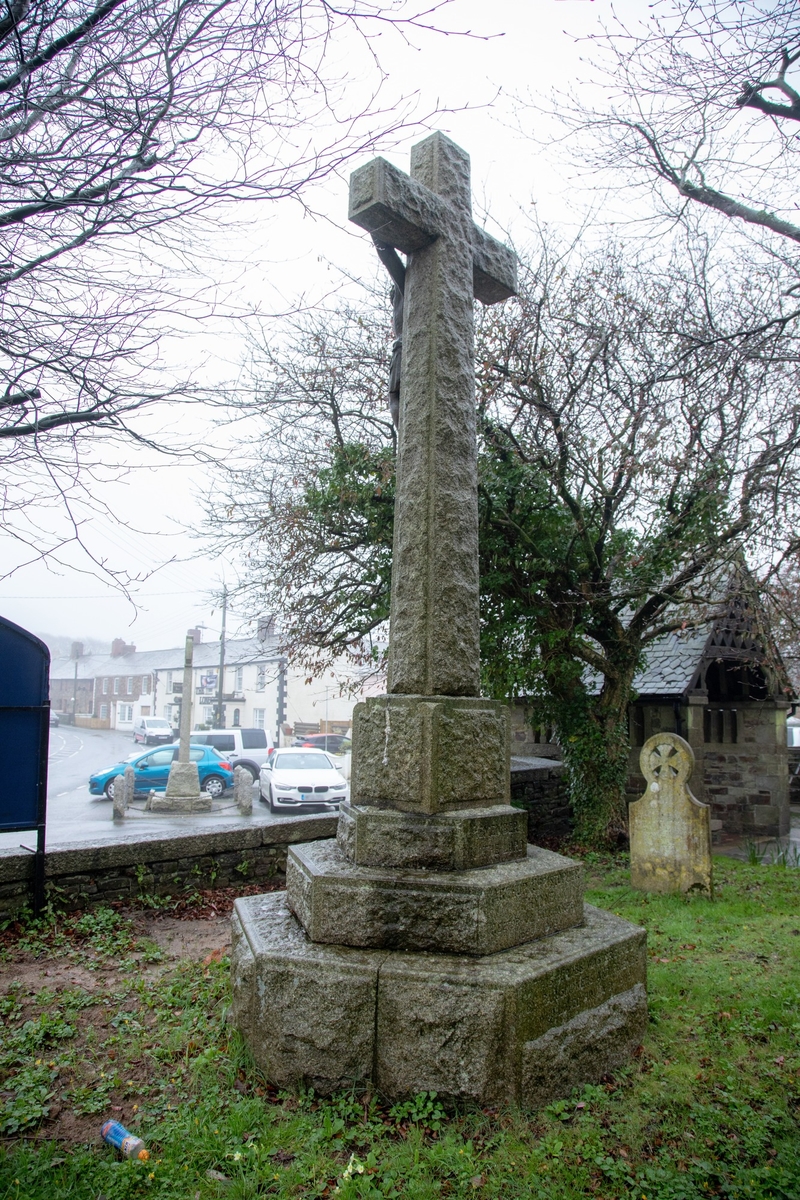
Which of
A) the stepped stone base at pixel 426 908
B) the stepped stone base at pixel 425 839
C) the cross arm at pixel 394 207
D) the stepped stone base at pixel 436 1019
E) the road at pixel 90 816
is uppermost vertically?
the cross arm at pixel 394 207

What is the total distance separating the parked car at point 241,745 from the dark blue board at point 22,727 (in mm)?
18390

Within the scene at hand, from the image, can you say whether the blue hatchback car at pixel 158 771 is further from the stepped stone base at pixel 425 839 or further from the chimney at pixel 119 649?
the chimney at pixel 119 649

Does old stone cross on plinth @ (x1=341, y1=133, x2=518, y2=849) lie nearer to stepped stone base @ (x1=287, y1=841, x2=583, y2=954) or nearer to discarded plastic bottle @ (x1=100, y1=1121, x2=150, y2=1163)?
stepped stone base @ (x1=287, y1=841, x2=583, y2=954)

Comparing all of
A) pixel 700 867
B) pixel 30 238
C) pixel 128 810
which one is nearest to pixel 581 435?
pixel 700 867

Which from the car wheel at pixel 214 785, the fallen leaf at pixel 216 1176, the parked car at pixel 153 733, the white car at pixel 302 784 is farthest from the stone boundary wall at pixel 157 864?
the parked car at pixel 153 733

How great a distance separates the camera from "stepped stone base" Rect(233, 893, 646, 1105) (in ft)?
8.48

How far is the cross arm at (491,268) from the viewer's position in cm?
399

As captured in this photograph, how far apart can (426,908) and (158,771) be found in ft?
59.5

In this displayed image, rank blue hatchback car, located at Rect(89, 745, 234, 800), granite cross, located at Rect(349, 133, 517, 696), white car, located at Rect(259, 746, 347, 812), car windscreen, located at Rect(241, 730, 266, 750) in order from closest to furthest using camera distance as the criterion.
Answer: granite cross, located at Rect(349, 133, 517, 696)
white car, located at Rect(259, 746, 347, 812)
blue hatchback car, located at Rect(89, 745, 234, 800)
car windscreen, located at Rect(241, 730, 266, 750)

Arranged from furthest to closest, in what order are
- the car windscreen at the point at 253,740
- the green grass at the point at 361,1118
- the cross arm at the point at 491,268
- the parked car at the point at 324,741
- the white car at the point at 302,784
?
1. the parked car at the point at 324,741
2. the car windscreen at the point at 253,740
3. the white car at the point at 302,784
4. the cross arm at the point at 491,268
5. the green grass at the point at 361,1118

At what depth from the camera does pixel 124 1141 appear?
2.42m

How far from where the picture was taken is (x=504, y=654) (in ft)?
30.5

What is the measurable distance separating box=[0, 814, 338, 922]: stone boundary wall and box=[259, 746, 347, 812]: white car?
418 inches

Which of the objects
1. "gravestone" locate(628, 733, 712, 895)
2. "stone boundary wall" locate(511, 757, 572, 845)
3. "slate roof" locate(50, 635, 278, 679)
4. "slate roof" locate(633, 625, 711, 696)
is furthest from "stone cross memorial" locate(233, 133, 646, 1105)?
"slate roof" locate(50, 635, 278, 679)
